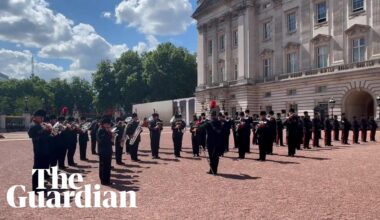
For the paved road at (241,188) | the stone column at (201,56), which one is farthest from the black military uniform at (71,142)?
the stone column at (201,56)

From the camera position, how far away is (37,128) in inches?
375

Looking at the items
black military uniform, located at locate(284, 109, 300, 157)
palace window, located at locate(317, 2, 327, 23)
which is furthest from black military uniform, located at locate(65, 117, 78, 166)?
palace window, located at locate(317, 2, 327, 23)

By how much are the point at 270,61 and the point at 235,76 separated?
6483mm

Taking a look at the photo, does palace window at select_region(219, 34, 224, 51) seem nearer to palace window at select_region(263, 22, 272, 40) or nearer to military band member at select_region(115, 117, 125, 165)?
palace window at select_region(263, 22, 272, 40)

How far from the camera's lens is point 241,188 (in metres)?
9.23

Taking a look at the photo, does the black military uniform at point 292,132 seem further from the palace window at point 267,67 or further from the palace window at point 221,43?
the palace window at point 221,43

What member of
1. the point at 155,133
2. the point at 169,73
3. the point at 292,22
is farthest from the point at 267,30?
the point at 155,133

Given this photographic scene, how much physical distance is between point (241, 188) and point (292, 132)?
23.5ft

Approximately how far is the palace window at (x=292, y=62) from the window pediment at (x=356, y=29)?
7.19 m

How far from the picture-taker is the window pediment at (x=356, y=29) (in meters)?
35.0

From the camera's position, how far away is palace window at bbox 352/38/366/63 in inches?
1395

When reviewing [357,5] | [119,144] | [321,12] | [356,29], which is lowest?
[119,144]

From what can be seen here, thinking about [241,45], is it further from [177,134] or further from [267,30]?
[177,134]

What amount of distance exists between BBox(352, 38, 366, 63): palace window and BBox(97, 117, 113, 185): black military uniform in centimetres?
3122
